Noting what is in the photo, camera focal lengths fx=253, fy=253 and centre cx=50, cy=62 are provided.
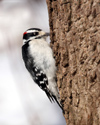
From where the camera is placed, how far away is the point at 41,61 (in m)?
2.63

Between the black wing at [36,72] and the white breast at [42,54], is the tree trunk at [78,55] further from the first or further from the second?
the black wing at [36,72]

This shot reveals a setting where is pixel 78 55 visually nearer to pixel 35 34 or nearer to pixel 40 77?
pixel 40 77

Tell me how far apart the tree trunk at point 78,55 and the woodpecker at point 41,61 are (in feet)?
0.70

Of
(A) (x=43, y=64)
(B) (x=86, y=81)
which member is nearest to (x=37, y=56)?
(A) (x=43, y=64)

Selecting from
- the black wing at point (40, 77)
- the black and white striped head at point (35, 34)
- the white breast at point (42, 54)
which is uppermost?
the black and white striped head at point (35, 34)

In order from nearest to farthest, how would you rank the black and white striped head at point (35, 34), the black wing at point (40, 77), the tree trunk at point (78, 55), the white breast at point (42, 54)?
the tree trunk at point (78, 55) → the white breast at point (42, 54) → the black wing at point (40, 77) → the black and white striped head at point (35, 34)

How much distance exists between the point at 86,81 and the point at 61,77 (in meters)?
0.39

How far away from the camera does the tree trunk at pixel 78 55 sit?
189cm

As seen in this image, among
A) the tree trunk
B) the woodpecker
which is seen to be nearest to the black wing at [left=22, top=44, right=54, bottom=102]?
the woodpecker

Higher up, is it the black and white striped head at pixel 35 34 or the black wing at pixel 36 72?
the black and white striped head at pixel 35 34

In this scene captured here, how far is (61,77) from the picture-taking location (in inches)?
91.4

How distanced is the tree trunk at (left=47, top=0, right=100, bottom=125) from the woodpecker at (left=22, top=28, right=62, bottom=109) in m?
0.21

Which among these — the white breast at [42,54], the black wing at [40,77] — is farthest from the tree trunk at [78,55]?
the black wing at [40,77]

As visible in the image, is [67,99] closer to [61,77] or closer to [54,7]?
[61,77]
